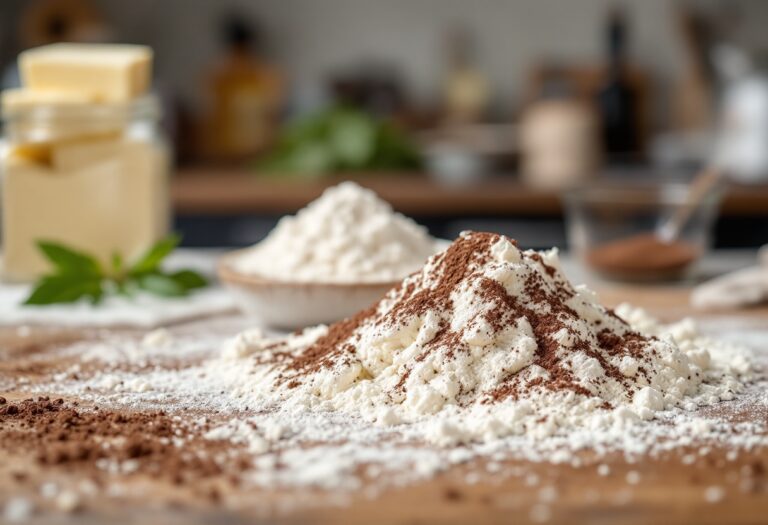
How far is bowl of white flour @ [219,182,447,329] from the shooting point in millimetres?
1364

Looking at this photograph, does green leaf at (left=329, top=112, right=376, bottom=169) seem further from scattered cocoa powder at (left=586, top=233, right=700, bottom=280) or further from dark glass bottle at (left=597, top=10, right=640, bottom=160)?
scattered cocoa powder at (left=586, top=233, right=700, bottom=280)

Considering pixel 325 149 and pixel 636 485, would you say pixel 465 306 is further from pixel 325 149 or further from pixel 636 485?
pixel 325 149

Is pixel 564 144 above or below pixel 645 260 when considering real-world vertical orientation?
above

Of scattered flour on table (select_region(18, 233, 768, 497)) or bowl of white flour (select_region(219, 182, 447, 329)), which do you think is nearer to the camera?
scattered flour on table (select_region(18, 233, 768, 497))

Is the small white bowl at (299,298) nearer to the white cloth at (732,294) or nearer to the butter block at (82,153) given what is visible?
the butter block at (82,153)

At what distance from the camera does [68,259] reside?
1.61m

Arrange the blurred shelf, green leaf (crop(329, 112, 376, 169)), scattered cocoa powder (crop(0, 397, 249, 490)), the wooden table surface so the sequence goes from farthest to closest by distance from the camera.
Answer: green leaf (crop(329, 112, 376, 169)), the blurred shelf, scattered cocoa powder (crop(0, 397, 249, 490)), the wooden table surface

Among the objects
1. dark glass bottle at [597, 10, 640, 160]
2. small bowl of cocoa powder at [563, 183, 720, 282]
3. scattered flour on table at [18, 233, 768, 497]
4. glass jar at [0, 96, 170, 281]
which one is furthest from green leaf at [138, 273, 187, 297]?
dark glass bottle at [597, 10, 640, 160]

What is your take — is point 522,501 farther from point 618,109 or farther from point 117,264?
point 618,109

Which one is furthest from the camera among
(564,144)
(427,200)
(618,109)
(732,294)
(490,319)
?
(618,109)

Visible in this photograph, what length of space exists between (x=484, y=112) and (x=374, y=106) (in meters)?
0.42

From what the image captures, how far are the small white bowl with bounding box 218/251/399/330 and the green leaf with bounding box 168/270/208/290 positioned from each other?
0.24 metres

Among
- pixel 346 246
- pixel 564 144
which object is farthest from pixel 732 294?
pixel 564 144

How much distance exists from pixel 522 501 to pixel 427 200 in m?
2.22
